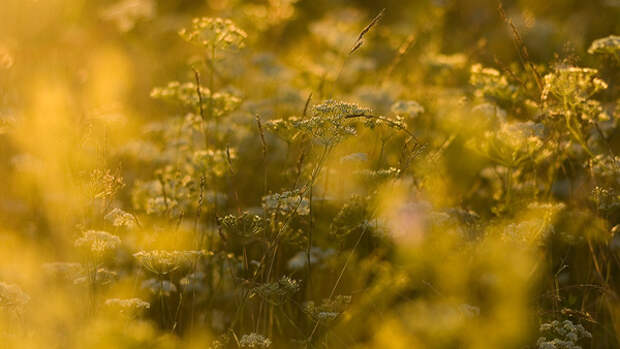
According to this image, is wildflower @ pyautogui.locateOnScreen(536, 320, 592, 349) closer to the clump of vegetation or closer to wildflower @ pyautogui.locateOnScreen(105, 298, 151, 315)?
the clump of vegetation

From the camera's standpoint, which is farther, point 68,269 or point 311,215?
point 68,269

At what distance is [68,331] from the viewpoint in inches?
116

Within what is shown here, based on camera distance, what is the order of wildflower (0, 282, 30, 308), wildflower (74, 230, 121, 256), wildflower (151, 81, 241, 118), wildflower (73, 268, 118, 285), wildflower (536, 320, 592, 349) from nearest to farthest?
wildflower (0, 282, 30, 308) → wildflower (536, 320, 592, 349) → wildflower (74, 230, 121, 256) → wildflower (73, 268, 118, 285) → wildflower (151, 81, 241, 118)

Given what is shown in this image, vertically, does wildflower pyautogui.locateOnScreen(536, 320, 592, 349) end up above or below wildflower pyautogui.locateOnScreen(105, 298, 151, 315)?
below

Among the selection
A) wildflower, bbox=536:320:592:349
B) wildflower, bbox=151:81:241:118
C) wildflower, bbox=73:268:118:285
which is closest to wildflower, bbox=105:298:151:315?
wildflower, bbox=73:268:118:285

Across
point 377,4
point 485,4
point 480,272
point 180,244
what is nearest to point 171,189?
point 180,244

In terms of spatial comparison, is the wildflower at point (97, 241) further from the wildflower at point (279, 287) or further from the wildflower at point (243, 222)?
the wildflower at point (279, 287)

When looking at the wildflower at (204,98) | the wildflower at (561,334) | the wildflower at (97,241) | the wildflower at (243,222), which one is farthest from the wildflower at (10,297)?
the wildflower at (561,334)

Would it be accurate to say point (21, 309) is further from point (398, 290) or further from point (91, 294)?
point (398, 290)

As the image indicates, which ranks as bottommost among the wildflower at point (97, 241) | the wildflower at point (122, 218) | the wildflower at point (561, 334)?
the wildflower at point (561, 334)

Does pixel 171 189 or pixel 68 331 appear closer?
pixel 68 331

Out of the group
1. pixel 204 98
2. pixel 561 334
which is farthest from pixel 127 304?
pixel 561 334

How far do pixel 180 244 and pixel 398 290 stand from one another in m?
1.26

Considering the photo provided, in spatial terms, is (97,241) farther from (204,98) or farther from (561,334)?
(561,334)
